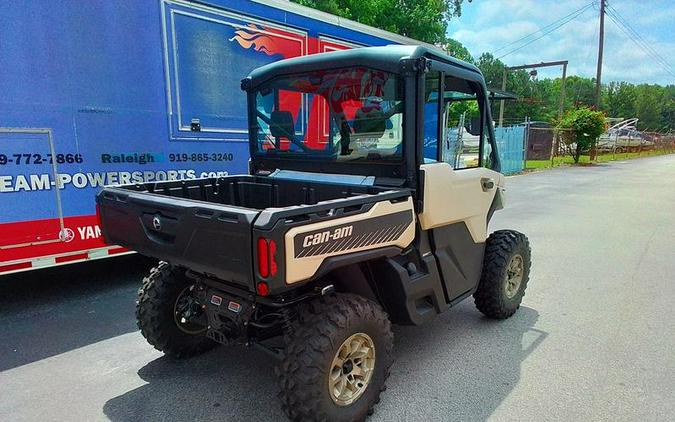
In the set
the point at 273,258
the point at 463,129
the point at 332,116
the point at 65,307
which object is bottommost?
the point at 65,307

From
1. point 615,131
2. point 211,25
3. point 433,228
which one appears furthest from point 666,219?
point 615,131

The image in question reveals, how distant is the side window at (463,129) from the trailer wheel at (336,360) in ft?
4.79

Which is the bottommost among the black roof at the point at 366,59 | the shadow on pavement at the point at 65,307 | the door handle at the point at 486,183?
the shadow on pavement at the point at 65,307

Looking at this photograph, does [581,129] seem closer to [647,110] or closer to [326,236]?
[326,236]

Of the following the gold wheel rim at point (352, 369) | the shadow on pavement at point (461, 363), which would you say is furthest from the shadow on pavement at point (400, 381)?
the gold wheel rim at point (352, 369)

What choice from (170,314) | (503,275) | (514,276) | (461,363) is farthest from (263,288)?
(514,276)

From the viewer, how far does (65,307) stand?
14.7ft

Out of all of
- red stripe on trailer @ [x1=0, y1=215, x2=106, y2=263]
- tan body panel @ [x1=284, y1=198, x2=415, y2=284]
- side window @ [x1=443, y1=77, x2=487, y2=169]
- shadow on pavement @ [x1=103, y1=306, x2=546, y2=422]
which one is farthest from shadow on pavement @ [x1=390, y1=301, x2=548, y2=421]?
red stripe on trailer @ [x1=0, y1=215, x2=106, y2=263]

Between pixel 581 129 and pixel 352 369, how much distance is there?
88.9 feet

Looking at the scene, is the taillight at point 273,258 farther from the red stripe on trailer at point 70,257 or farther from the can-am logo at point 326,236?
the red stripe on trailer at point 70,257

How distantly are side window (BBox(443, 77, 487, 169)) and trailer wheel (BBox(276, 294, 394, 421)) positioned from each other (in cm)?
146

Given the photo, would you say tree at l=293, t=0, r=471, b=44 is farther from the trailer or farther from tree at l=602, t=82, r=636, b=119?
tree at l=602, t=82, r=636, b=119

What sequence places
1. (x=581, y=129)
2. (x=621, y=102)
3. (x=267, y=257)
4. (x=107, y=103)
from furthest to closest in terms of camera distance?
(x=621, y=102) < (x=581, y=129) < (x=107, y=103) < (x=267, y=257)

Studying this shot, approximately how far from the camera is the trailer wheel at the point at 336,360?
7.92 ft
